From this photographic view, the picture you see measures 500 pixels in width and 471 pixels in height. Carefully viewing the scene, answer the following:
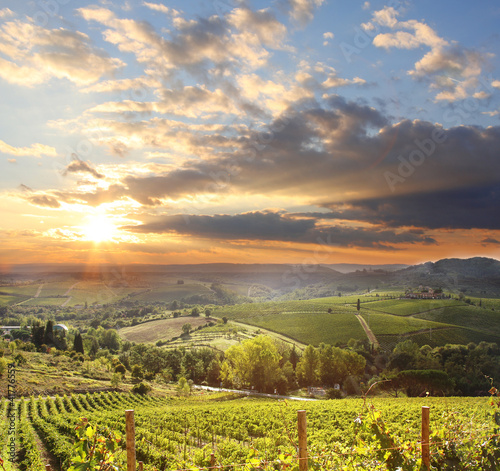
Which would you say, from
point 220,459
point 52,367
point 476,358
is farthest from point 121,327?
point 220,459

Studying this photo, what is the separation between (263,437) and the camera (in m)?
17.3

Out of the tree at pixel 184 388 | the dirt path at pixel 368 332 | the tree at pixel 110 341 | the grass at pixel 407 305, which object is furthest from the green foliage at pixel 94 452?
the grass at pixel 407 305

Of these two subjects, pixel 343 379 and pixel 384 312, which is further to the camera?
pixel 384 312

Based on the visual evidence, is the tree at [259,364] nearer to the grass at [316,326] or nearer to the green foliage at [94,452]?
the grass at [316,326]

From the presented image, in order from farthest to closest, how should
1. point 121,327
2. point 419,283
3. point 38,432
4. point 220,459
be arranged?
point 419,283, point 121,327, point 38,432, point 220,459

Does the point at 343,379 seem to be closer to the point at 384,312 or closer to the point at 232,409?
the point at 232,409

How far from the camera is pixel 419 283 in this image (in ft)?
494

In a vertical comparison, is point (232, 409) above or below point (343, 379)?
above

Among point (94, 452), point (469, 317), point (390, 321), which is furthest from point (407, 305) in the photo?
point (94, 452)

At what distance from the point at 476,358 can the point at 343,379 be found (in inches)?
1168

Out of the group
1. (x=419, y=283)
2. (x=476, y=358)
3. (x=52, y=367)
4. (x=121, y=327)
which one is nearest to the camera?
(x=52, y=367)

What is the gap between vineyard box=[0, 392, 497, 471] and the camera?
4500 millimetres

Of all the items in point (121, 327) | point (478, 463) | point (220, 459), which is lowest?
point (121, 327)

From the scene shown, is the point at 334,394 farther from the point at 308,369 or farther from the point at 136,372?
the point at 136,372
